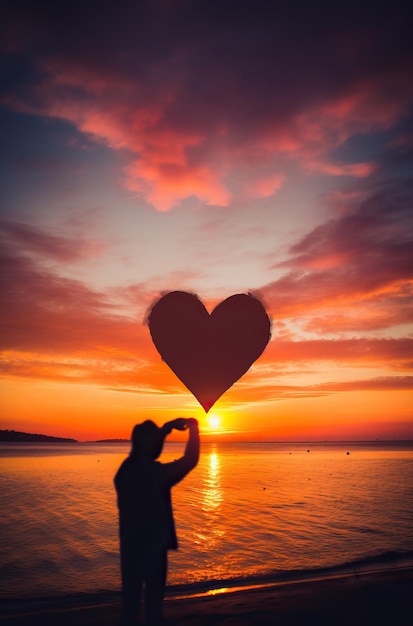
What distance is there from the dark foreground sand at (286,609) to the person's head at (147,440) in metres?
3.91

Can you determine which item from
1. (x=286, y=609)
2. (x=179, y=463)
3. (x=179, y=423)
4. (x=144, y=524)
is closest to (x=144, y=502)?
(x=144, y=524)

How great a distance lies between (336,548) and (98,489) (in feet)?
57.4

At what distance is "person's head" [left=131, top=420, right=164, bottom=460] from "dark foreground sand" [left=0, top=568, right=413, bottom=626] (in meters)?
3.91

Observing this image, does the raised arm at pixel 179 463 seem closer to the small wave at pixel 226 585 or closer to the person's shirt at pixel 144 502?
the person's shirt at pixel 144 502

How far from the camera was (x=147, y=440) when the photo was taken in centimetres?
515

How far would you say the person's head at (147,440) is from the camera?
16.9 feet

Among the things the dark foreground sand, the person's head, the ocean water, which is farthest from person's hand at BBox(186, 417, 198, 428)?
the ocean water

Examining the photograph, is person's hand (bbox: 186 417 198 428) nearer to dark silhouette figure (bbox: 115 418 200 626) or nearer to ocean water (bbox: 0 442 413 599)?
dark silhouette figure (bbox: 115 418 200 626)

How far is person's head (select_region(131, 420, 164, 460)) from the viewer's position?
16.9 feet

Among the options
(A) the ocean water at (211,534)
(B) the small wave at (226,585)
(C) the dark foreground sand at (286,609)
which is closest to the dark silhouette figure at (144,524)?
(C) the dark foreground sand at (286,609)

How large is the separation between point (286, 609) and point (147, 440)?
4926 millimetres

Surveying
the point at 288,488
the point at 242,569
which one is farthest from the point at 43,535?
the point at 288,488

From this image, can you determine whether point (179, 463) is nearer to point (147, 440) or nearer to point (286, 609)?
point (147, 440)

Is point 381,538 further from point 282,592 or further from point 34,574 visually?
point 34,574
